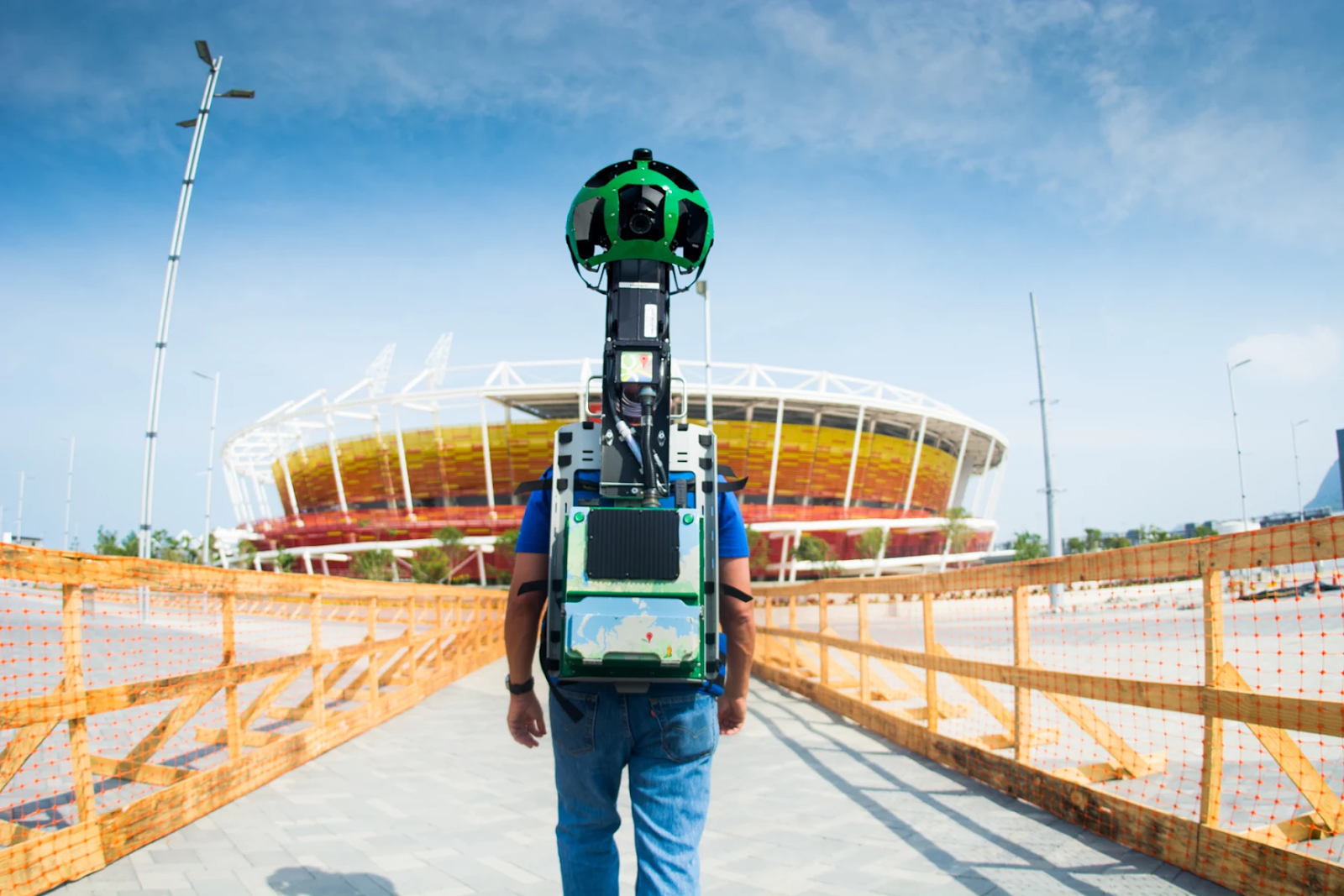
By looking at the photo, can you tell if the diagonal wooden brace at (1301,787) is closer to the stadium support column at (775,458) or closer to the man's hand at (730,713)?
the man's hand at (730,713)

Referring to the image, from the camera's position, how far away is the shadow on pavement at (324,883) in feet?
11.3

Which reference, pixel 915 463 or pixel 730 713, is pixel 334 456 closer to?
pixel 915 463

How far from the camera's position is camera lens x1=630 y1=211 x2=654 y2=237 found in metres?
2.54

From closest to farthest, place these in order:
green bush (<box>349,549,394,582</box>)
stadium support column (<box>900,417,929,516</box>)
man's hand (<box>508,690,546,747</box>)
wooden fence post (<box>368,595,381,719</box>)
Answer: man's hand (<box>508,690,546,747</box>)
wooden fence post (<box>368,595,381,719</box>)
green bush (<box>349,549,394,582</box>)
stadium support column (<box>900,417,929,516</box>)

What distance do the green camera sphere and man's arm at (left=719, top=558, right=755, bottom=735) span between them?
101cm

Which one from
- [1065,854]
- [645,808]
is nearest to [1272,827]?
[1065,854]

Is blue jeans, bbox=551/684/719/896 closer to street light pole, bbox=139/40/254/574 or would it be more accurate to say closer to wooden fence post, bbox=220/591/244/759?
wooden fence post, bbox=220/591/244/759

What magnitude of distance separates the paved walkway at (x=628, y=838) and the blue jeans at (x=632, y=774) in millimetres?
1398

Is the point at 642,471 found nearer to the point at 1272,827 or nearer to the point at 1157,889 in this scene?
the point at 1157,889

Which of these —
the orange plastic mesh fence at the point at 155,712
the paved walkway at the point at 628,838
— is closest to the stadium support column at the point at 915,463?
the orange plastic mesh fence at the point at 155,712

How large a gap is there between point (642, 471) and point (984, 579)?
3.89 meters

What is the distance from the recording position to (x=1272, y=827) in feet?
11.0

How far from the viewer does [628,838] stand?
14.8 ft

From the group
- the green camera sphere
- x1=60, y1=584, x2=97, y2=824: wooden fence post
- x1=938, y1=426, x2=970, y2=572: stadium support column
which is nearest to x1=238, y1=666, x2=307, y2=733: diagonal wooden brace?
x1=60, y1=584, x2=97, y2=824: wooden fence post
